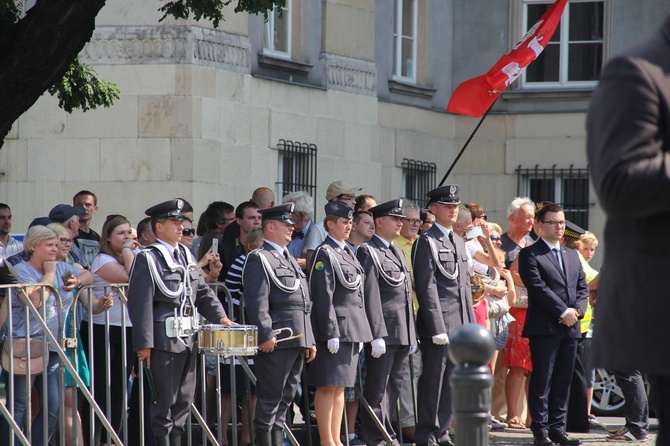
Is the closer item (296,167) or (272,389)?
(272,389)

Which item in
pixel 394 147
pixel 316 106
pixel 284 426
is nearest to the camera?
pixel 284 426

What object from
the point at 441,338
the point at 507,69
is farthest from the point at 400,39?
the point at 441,338

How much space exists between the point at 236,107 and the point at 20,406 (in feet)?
29.6

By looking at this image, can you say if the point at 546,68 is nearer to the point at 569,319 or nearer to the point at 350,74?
the point at 350,74

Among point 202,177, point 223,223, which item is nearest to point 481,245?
point 223,223

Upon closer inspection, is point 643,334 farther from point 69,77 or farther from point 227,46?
point 227,46

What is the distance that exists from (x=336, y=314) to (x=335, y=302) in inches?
4.3

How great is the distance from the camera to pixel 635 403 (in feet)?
37.2

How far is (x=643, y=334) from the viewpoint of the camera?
11.7 ft

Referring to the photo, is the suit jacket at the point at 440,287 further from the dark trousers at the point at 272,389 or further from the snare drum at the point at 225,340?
the snare drum at the point at 225,340

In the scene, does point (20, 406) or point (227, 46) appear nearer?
point (20, 406)

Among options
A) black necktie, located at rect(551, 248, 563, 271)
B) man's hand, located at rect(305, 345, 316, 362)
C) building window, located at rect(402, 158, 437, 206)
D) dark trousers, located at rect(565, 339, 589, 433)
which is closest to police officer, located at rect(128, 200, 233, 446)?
man's hand, located at rect(305, 345, 316, 362)

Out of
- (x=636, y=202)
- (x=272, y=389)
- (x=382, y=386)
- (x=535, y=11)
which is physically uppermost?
(x=535, y=11)

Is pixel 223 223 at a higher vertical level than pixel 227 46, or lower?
lower
